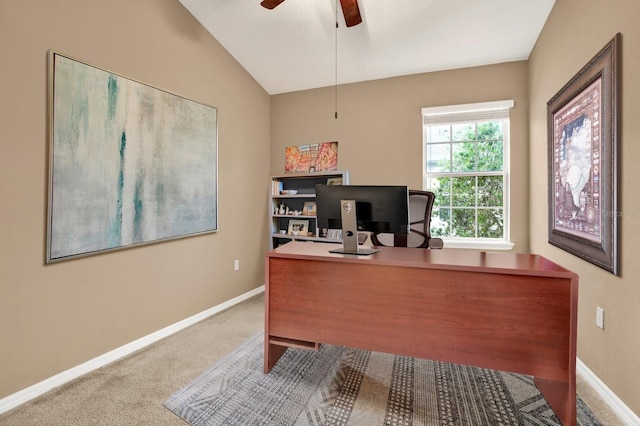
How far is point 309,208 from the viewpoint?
3.92m

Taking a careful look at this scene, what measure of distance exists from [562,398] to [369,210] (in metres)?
1.41

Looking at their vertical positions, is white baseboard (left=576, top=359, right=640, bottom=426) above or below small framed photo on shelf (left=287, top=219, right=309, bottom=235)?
below

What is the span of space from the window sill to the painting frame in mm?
694

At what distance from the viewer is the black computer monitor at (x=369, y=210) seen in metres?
1.91

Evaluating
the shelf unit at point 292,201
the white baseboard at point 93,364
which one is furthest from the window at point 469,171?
the white baseboard at point 93,364

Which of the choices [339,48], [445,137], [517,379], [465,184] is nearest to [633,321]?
[517,379]

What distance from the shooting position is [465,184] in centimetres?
344

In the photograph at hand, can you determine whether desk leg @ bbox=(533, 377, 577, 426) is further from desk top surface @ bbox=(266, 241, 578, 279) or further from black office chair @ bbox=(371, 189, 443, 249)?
black office chair @ bbox=(371, 189, 443, 249)

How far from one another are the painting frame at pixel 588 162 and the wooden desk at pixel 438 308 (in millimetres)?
489

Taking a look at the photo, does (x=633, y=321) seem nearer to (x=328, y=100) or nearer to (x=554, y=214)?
(x=554, y=214)

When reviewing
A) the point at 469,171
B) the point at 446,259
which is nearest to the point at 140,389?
the point at 446,259

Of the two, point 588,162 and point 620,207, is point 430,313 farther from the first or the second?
point 588,162

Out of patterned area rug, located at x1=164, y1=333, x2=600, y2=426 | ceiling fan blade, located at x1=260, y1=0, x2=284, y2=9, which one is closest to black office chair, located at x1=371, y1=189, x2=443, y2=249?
patterned area rug, located at x1=164, y1=333, x2=600, y2=426

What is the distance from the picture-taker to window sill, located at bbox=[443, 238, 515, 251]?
3.19m
